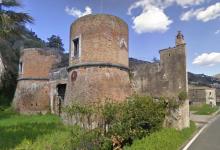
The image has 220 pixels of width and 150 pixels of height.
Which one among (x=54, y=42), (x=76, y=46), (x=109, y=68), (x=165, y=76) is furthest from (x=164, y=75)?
(x=54, y=42)

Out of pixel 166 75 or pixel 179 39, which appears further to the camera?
pixel 166 75

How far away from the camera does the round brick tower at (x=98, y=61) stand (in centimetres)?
1738

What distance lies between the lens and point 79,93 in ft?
58.2

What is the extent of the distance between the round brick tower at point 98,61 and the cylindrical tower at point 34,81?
11058 millimetres

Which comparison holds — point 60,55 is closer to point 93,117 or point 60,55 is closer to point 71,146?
point 93,117

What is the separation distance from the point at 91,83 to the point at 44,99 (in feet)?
42.8

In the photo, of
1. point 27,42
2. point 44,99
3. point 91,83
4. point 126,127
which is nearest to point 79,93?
point 91,83

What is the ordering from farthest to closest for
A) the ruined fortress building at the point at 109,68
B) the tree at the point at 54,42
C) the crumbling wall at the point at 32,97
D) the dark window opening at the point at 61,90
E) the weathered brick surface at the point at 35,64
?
1. the tree at the point at 54,42
2. the weathered brick surface at the point at 35,64
3. the crumbling wall at the point at 32,97
4. the dark window opening at the point at 61,90
5. the ruined fortress building at the point at 109,68

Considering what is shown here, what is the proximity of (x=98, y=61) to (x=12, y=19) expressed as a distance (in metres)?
7.60

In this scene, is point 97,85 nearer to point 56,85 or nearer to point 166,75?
point 166,75

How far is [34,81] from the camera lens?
29.8m

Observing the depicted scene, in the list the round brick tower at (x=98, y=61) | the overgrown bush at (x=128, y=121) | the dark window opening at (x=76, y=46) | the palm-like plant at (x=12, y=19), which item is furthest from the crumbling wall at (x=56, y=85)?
the palm-like plant at (x=12, y=19)

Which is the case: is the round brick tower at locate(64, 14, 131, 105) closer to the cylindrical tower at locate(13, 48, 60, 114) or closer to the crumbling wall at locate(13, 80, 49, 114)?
the crumbling wall at locate(13, 80, 49, 114)

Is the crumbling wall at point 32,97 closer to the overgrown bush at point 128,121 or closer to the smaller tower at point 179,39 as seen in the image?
the smaller tower at point 179,39
